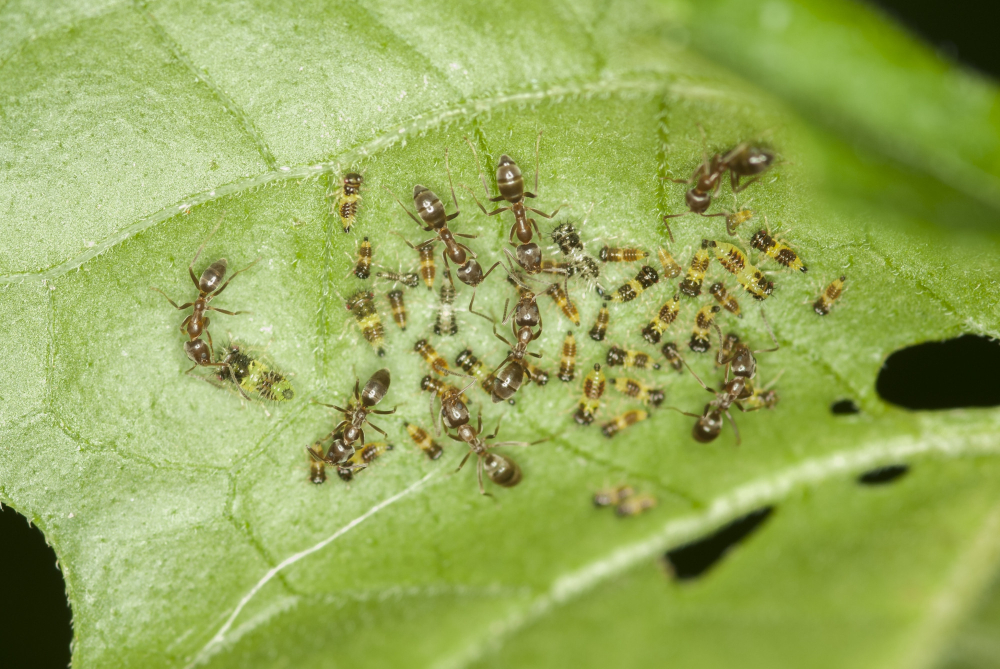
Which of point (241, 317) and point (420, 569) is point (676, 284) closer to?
point (420, 569)

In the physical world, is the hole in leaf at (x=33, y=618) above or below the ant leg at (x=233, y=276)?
below

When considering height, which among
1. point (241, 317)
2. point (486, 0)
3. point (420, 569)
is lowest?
point (420, 569)

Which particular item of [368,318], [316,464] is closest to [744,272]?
[368,318]

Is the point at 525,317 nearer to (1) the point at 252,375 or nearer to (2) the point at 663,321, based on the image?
(2) the point at 663,321

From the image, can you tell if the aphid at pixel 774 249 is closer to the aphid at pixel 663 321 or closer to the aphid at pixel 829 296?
the aphid at pixel 829 296

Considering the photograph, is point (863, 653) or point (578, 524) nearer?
point (863, 653)

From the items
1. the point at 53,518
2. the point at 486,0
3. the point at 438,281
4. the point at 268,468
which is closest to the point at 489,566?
the point at 268,468

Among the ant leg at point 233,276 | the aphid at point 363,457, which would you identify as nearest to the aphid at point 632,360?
the aphid at point 363,457
